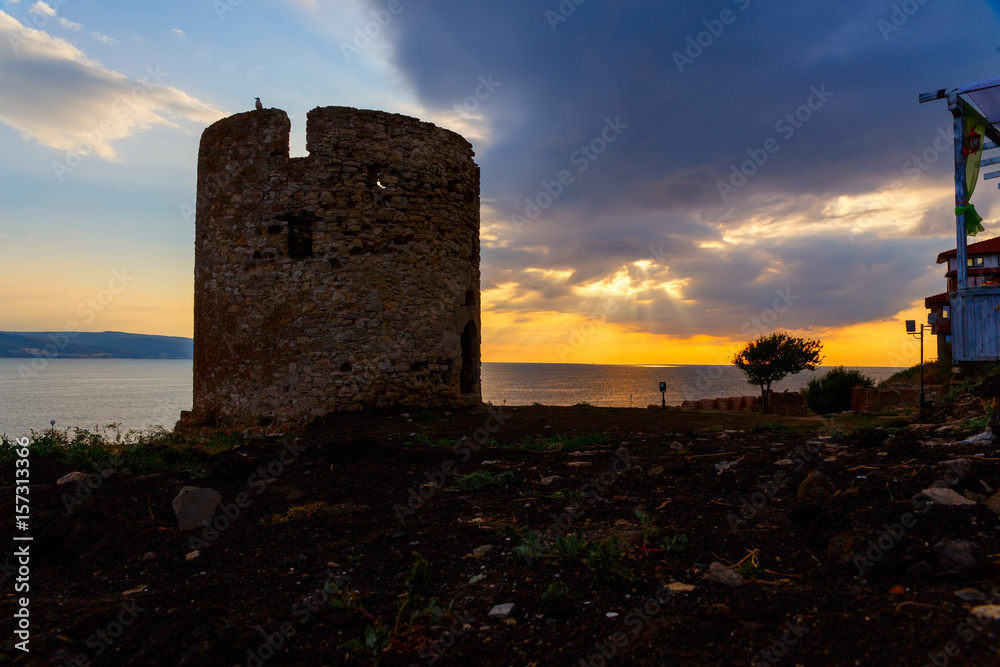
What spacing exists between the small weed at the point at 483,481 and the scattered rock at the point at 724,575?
2720mm

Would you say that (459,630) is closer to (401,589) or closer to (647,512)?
(401,589)

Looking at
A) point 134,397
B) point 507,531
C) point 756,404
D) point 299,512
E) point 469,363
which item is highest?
point 469,363

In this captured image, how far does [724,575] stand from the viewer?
9.32 ft

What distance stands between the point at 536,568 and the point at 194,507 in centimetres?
309

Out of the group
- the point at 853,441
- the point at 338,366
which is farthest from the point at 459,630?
the point at 338,366

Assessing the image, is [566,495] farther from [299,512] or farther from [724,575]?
[299,512]

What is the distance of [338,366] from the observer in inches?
385

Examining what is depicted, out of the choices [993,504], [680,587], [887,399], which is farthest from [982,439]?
[887,399]

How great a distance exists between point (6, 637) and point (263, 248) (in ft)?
27.1

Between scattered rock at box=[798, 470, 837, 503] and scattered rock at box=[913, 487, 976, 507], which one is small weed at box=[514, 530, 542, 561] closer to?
scattered rock at box=[798, 470, 837, 503]

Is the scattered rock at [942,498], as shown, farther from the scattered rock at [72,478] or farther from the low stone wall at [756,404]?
the low stone wall at [756,404]

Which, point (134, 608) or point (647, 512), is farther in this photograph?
point (647, 512)

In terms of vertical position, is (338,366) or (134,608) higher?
(338,366)

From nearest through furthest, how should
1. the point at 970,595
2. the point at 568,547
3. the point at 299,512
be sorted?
the point at 970,595 → the point at 568,547 → the point at 299,512
